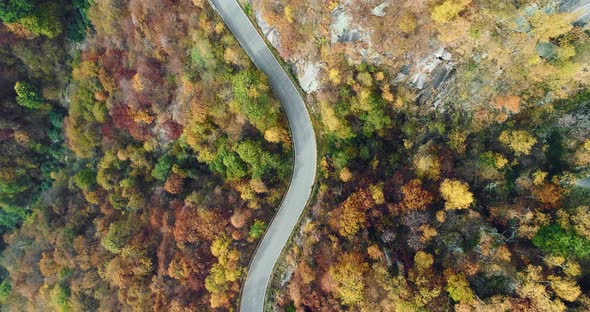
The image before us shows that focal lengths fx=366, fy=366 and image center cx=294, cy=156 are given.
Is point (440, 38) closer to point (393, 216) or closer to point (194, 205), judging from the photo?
point (393, 216)

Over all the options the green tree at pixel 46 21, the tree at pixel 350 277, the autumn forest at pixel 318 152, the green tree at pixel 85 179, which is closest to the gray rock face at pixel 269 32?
the autumn forest at pixel 318 152

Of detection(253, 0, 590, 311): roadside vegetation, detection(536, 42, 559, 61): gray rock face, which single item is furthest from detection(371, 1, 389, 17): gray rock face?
detection(536, 42, 559, 61): gray rock face

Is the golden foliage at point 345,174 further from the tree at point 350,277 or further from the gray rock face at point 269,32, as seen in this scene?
the gray rock face at point 269,32

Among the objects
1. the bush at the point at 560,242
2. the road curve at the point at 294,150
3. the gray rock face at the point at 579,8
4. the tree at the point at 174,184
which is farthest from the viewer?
the tree at the point at 174,184

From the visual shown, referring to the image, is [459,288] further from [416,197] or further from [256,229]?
[256,229]

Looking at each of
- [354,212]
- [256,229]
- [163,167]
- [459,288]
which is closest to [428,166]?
[354,212]

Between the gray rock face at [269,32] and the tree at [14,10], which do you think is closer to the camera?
the gray rock face at [269,32]

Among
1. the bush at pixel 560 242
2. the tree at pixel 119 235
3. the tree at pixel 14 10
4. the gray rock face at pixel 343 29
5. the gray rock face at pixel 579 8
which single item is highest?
the tree at pixel 14 10

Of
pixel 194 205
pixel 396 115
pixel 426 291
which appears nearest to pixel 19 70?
pixel 194 205

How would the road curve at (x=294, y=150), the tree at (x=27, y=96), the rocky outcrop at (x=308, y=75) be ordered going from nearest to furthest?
1. the rocky outcrop at (x=308, y=75)
2. the road curve at (x=294, y=150)
3. the tree at (x=27, y=96)

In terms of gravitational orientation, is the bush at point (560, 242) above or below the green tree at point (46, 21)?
below
